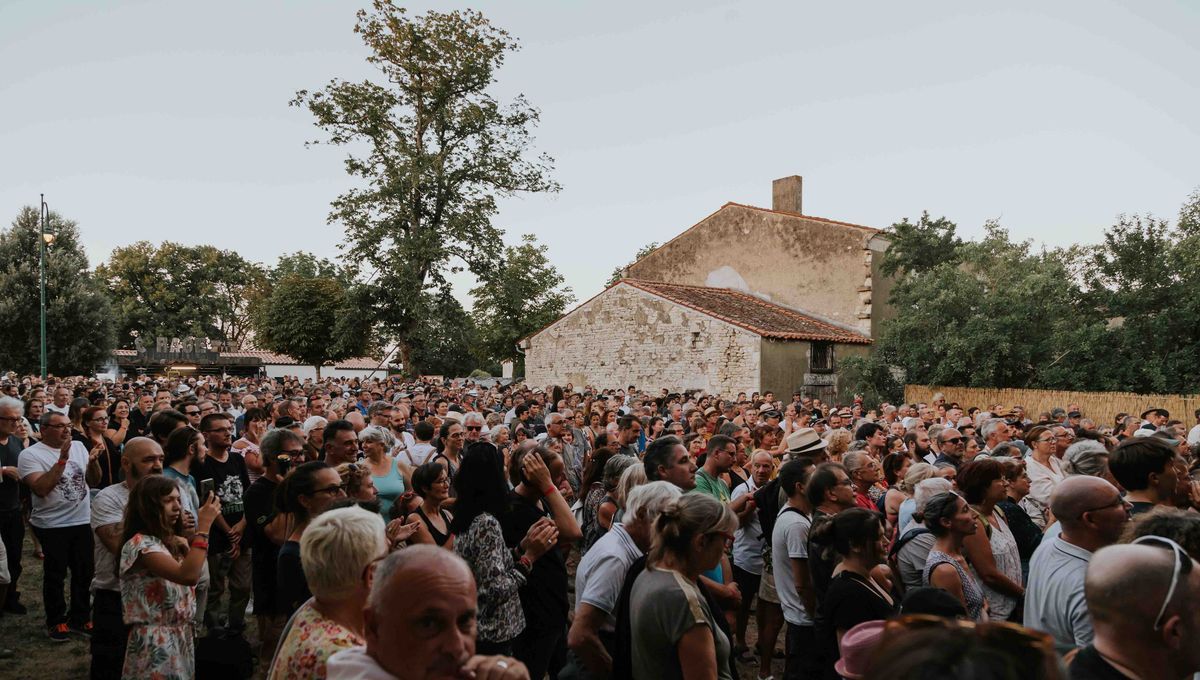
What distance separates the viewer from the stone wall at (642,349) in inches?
995

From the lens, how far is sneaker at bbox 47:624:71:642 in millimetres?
6375

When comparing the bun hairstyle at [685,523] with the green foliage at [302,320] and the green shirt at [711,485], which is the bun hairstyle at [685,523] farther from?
the green foliage at [302,320]

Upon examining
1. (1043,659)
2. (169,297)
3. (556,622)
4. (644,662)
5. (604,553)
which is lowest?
(556,622)

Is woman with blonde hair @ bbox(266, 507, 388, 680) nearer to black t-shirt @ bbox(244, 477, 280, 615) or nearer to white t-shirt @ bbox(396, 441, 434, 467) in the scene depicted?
black t-shirt @ bbox(244, 477, 280, 615)

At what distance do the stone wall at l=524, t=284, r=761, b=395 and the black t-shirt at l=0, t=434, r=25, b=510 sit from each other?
2021 centimetres

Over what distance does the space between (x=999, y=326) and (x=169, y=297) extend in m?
59.6

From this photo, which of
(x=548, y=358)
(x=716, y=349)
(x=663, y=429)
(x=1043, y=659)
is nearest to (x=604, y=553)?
(x=1043, y=659)

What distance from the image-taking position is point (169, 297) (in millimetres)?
62156

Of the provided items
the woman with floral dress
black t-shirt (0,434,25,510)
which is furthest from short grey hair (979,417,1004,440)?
black t-shirt (0,434,25,510)

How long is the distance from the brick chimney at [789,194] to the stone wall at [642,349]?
972 cm

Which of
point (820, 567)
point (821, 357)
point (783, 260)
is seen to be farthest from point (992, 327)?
point (820, 567)

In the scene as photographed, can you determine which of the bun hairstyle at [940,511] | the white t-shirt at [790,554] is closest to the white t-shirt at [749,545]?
the white t-shirt at [790,554]

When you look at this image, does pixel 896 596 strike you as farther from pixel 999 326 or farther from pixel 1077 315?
pixel 1077 315

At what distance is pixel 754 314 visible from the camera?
89.9 ft
